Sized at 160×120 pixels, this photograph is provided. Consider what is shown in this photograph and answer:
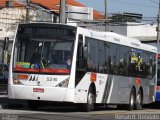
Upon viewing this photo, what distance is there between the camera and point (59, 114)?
19.2m

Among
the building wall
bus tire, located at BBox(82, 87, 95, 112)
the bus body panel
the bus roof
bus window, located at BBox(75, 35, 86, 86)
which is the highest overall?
the building wall

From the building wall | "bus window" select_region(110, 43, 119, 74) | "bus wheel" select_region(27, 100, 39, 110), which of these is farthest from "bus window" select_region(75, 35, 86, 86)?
the building wall

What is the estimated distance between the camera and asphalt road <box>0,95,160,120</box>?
17.5 metres

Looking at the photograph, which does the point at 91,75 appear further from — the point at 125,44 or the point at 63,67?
the point at 125,44

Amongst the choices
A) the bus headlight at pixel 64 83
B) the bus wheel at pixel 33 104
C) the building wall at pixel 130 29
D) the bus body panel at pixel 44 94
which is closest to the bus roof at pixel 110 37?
the bus headlight at pixel 64 83

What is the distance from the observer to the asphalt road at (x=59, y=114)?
1750 cm

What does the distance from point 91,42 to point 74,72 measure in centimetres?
201

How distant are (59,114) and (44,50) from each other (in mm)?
2241

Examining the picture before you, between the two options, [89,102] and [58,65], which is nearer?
[58,65]

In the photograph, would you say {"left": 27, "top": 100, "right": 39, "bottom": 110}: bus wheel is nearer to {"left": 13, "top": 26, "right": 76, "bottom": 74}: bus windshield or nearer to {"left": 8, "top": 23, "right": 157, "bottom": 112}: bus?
{"left": 8, "top": 23, "right": 157, "bottom": 112}: bus

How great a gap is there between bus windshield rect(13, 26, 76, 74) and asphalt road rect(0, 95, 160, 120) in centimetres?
151

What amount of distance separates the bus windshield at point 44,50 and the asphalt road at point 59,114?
151 cm

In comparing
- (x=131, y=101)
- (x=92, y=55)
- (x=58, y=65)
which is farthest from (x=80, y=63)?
(x=131, y=101)

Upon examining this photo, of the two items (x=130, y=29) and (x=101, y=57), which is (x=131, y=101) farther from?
(x=130, y=29)
